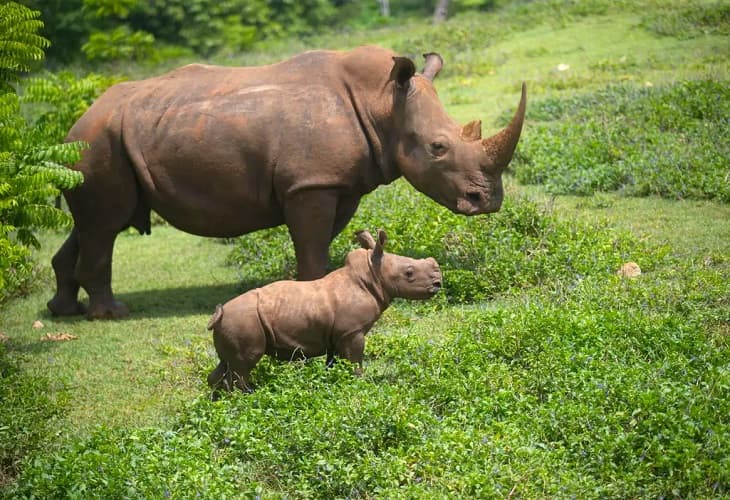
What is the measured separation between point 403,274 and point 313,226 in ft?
6.67

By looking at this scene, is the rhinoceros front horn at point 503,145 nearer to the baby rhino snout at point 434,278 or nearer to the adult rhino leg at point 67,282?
the baby rhino snout at point 434,278

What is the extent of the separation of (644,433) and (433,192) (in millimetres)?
3695

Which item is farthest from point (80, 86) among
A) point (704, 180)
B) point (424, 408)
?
point (424, 408)

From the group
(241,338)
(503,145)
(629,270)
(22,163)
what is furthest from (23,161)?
(629,270)

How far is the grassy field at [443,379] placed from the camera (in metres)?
5.99

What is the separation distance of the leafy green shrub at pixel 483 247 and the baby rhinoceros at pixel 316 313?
198 centimetres

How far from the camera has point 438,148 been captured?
9203 millimetres

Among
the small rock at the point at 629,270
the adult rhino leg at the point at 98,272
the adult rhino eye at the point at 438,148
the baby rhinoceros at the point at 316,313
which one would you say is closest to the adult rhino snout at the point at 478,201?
the adult rhino eye at the point at 438,148

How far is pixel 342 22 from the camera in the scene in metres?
38.2

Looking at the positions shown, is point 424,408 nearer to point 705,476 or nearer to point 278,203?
point 705,476

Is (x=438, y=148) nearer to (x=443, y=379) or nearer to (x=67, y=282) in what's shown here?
(x=443, y=379)

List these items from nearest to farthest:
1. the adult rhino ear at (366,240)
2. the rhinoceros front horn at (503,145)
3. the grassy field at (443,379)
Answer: the grassy field at (443,379), the adult rhino ear at (366,240), the rhinoceros front horn at (503,145)

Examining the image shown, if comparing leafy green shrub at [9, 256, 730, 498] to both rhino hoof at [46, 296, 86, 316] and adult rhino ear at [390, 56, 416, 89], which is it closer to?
adult rhino ear at [390, 56, 416, 89]

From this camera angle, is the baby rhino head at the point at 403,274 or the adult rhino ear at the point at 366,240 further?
the adult rhino ear at the point at 366,240
